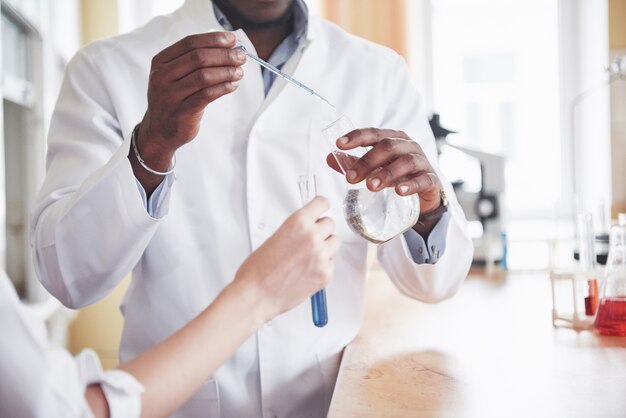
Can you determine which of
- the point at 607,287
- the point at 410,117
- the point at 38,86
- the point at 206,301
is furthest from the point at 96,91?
the point at 38,86

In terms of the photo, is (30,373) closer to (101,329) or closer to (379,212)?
(379,212)

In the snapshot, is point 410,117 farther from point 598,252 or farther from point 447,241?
point 598,252

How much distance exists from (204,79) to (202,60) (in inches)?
1.1

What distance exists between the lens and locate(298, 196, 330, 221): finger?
1047 millimetres

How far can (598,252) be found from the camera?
1945 mm

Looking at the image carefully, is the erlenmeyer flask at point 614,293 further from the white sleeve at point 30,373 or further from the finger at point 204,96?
the white sleeve at point 30,373

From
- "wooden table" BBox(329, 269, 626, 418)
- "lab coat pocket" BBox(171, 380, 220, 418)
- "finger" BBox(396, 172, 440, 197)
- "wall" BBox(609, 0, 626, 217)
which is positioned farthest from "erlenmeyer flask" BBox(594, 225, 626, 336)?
"wall" BBox(609, 0, 626, 217)

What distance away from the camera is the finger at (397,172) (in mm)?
1129

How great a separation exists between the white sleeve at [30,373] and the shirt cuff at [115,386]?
27 millimetres

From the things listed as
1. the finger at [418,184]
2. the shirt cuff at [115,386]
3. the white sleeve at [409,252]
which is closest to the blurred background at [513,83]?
the white sleeve at [409,252]

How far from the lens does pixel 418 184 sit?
116cm

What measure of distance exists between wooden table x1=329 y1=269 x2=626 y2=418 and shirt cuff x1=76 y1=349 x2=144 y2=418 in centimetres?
29

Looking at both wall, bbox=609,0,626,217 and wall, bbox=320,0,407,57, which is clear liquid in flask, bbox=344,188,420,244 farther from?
wall, bbox=320,0,407,57

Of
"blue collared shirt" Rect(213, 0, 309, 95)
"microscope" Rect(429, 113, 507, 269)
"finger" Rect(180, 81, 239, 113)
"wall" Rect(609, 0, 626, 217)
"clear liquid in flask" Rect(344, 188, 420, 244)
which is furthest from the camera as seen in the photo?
"wall" Rect(609, 0, 626, 217)
